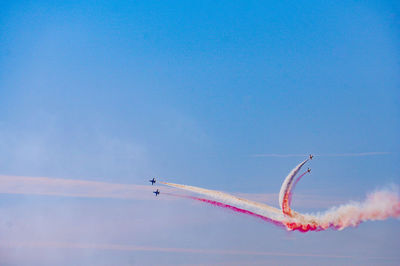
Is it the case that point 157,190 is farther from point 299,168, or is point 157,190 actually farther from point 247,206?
point 299,168

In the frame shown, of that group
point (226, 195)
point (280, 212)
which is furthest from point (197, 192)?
point (280, 212)

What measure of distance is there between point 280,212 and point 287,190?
5419 mm

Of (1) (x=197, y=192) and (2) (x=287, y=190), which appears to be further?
(1) (x=197, y=192)

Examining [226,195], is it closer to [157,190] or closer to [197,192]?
[197,192]

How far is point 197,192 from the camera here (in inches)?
4377

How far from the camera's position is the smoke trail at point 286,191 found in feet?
335

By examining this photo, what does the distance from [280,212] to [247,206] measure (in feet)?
23.1

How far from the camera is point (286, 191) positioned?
103 metres

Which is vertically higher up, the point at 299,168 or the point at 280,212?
the point at 299,168

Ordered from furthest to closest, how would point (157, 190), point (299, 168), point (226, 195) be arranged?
point (157, 190) → point (226, 195) → point (299, 168)

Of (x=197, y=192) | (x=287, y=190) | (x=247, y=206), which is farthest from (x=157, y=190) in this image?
(x=287, y=190)

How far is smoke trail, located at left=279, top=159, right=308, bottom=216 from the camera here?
335 ft

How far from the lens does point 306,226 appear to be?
106125 mm

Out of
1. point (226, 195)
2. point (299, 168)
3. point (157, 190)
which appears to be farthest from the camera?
point (157, 190)
